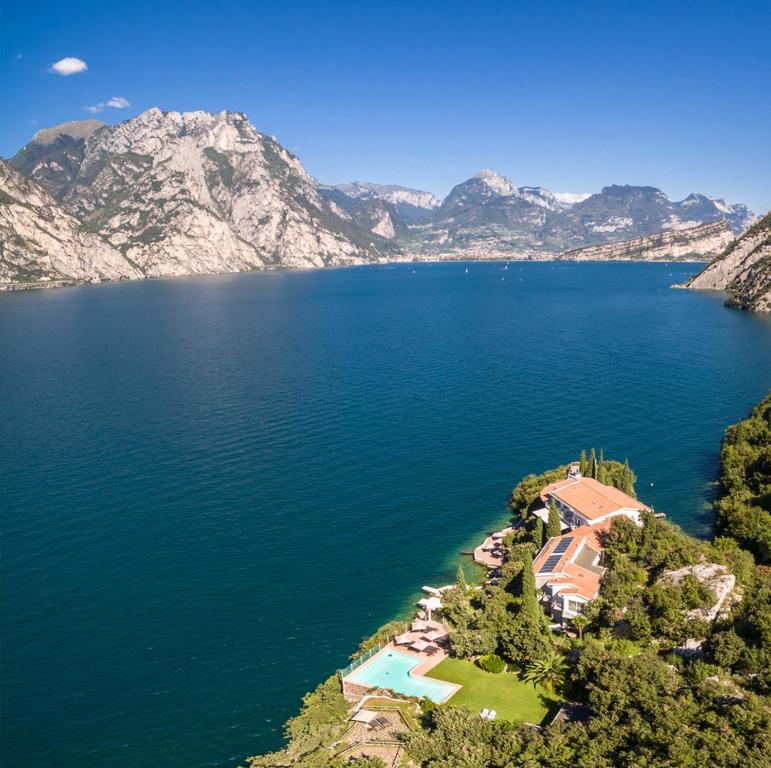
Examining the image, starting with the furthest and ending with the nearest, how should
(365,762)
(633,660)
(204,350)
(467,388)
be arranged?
A: (204,350) → (467,388) → (633,660) → (365,762)

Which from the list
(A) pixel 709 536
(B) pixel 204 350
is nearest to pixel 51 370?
(B) pixel 204 350

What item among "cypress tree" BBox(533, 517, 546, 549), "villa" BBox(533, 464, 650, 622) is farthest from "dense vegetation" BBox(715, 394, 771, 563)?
"cypress tree" BBox(533, 517, 546, 549)

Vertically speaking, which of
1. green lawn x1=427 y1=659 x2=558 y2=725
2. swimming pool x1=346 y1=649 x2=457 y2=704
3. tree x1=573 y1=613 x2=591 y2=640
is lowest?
green lawn x1=427 y1=659 x2=558 y2=725

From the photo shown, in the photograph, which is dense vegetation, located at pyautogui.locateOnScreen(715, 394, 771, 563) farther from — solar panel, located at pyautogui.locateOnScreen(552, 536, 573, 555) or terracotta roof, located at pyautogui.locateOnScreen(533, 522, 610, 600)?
solar panel, located at pyautogui.locateOnScreen(552, 536, 573, 555)

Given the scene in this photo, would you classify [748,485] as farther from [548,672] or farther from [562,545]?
[548,672]

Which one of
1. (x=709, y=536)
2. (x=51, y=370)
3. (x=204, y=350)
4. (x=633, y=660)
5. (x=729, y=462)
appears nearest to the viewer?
(x=633, y=660)

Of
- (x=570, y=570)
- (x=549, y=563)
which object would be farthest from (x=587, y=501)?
(x=570, y=570)

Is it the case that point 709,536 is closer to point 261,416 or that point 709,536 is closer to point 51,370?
point 261,416
